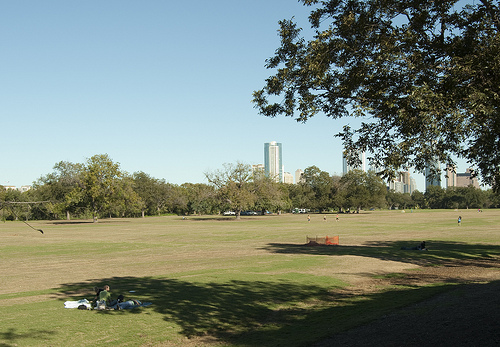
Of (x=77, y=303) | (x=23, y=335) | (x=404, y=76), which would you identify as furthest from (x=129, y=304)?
(x=404, y=76)

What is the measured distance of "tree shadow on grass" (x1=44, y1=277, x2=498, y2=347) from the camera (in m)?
12.5

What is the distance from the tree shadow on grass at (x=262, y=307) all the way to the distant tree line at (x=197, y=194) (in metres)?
38.7

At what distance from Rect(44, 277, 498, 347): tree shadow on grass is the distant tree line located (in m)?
38.7

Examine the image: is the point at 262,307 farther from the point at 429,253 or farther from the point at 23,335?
the point at 429,253

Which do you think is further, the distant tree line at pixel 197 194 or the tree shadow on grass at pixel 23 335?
the distant tree line at pixel 197 194

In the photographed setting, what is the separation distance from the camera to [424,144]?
46.3ft

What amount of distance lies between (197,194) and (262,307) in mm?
124747

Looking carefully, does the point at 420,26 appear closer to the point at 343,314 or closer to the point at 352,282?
the point at 343,314

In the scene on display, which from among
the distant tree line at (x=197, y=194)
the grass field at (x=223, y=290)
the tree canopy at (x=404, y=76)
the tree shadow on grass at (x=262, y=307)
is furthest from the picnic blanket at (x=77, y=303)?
the distant tree line at (x=197, y=194)

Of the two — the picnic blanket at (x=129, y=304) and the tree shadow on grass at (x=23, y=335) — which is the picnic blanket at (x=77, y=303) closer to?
the picnic blanket at (x=129, y=304)

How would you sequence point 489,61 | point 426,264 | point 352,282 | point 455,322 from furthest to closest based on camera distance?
point 426,264
point 352,282
point 489,61
point 455,322

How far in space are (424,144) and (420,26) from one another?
13.6ft

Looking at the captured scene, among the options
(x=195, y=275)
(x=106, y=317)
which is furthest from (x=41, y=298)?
(x=195, y=275)

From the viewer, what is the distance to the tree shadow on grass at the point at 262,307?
1253 centimetres
